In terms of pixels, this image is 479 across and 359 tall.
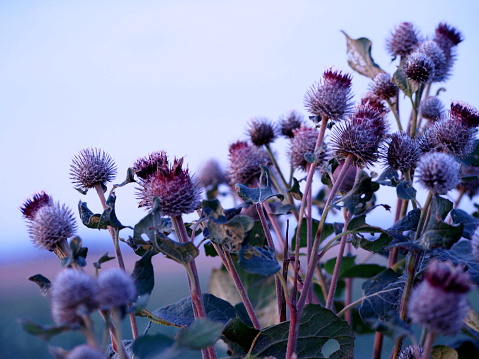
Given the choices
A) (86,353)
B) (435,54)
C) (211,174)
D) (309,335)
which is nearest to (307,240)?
(309,335)

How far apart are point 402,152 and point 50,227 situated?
1.05 meters

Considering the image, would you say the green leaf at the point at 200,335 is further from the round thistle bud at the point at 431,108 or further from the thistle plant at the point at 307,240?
the round thistle bud at the point at 431,108

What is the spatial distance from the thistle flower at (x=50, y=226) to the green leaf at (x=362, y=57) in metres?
1.52

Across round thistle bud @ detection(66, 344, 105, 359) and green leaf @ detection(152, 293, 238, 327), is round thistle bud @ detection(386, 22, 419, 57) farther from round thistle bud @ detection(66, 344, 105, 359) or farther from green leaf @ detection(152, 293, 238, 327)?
round thistle bud @ detection(66, 344, 105, 359)

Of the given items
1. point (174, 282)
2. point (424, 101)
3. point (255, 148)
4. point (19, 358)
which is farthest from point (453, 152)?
point (174, 282)

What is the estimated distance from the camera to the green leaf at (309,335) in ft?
4.75

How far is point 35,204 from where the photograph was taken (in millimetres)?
1538

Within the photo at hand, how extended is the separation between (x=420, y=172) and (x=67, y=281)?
0.90 metres

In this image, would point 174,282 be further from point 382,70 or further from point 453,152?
point 453,152

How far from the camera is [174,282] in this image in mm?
6164

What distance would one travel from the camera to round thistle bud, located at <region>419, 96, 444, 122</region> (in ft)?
7.18

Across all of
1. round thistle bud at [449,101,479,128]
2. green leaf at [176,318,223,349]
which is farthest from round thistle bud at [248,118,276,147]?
green leaf at [176,318,223,349]

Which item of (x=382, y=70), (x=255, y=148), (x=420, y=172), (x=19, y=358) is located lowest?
(x=19, y=358)

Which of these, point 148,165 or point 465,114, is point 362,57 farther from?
point 148,165
